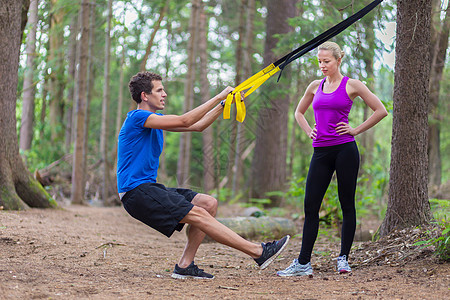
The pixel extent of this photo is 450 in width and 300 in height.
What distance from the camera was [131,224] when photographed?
9.12 meters

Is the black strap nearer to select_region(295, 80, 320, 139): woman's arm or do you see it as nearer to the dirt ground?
select_region(295, 80, 320, 139): woman's arm

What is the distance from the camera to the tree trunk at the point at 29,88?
12031mm

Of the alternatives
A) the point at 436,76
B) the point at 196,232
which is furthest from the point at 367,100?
the point at 436,76

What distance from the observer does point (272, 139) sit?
42.1 ft

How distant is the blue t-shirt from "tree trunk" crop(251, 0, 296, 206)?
334 inches

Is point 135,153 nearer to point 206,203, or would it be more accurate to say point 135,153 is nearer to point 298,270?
point 206,203

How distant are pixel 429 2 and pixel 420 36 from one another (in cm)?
40

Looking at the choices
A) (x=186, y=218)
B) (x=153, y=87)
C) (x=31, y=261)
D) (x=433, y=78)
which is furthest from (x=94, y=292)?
(x=433, y=78)

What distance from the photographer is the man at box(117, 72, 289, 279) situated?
4.14 meters

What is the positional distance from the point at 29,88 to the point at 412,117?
9.39 meters

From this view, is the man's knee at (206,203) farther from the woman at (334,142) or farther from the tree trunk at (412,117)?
the tree trunk at (412,117)

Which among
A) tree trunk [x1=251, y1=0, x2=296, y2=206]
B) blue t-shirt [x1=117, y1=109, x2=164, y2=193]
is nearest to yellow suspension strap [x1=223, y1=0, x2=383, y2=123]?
blue t-shirt [x1=117, y1=109, x2=164, y2=193]

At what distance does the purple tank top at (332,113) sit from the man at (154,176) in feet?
2.99

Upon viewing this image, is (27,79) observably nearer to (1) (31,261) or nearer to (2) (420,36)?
(1) (31,261)
